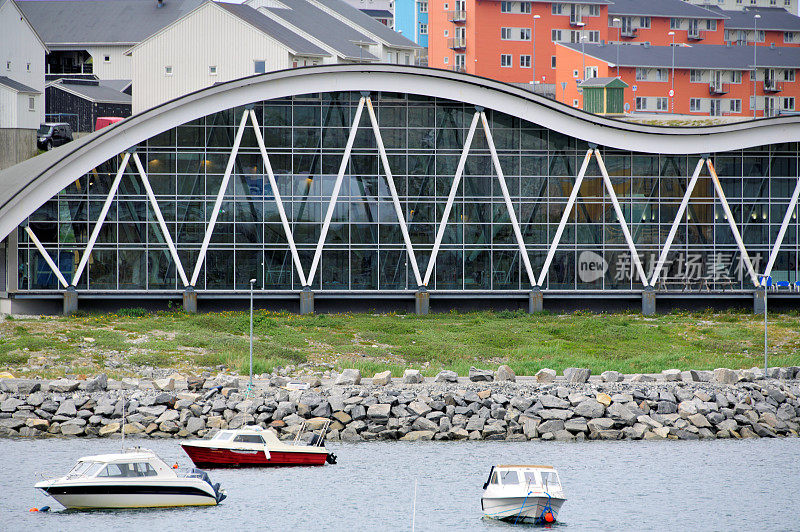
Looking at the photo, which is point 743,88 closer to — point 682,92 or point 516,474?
point 682,92

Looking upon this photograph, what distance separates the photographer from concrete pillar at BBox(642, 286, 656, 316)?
73.1 meters

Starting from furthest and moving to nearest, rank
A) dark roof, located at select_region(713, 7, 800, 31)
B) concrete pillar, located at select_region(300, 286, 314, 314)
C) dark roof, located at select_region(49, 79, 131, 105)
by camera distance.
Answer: dark roof, located at select_region(713, 7, 800, 31), dark roof, located at select_region(49, 79, 131, 105), concrete pillar, located at select_region(300, 286, 314, 314)

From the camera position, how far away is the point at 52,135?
95000mm

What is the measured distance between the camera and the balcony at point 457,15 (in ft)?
427

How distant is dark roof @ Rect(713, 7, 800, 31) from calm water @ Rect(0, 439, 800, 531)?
11394 cm

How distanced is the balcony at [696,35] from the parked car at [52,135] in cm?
8146

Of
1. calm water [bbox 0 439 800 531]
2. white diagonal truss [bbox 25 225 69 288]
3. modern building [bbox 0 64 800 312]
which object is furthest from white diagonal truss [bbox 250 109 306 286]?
calm water [bbox 0 439 800 531]

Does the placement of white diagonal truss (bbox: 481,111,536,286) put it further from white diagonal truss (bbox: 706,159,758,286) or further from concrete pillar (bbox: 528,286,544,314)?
white diagonal truss (bbox: 706,159,758,286)

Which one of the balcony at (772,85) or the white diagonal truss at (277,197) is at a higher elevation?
the balcony at (772,85)

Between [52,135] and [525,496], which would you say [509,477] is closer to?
[525,496]

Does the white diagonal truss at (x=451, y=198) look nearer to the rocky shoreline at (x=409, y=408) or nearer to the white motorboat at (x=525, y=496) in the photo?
the rocky shoreline at (x=409, y=408)

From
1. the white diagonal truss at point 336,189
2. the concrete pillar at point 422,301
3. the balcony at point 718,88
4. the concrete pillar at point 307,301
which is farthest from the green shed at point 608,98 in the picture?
the balcony at point 718,88

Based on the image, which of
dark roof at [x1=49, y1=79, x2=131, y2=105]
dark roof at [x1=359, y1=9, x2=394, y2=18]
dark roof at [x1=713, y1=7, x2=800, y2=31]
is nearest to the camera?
dark roof at [x1=49, y1=79, x2=131, y2=105]

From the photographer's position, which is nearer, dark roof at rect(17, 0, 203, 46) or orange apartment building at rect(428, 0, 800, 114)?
dark roof at rect(17, 0, 203, 46)
